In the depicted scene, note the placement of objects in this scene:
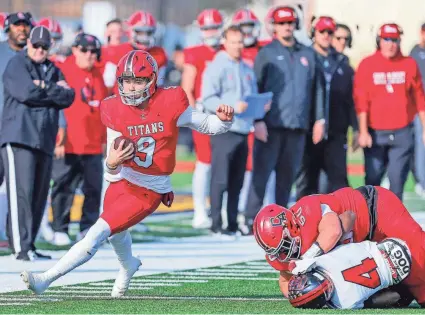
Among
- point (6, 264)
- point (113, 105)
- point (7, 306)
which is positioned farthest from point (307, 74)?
point (7, 306)

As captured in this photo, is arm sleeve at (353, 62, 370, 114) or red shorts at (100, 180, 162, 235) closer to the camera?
red shorts at (100, 180, 162, 235)

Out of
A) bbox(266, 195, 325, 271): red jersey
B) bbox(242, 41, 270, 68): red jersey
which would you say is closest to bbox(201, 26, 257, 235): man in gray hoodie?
bbox(242, 41, 270, 68): red jersey

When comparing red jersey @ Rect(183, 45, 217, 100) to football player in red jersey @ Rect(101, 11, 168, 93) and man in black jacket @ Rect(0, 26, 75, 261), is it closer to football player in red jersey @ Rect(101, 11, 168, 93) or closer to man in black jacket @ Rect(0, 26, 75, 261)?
football player in red jersey @ Rect(101, 11, 168, 93)

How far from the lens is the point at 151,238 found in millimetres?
13328

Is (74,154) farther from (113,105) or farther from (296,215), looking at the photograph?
(296,215)

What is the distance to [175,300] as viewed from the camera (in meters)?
8.52

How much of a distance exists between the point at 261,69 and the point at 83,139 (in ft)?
6.54

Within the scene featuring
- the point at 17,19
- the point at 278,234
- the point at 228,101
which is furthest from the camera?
the point at 228,101

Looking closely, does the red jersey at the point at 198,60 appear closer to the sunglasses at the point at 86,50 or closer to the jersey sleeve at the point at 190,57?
the jersey sleeve at the point at 190,57

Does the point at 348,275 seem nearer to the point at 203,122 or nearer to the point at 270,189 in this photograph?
the point at 203,122

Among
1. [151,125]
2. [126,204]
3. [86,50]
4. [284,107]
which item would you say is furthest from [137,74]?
[284,107]

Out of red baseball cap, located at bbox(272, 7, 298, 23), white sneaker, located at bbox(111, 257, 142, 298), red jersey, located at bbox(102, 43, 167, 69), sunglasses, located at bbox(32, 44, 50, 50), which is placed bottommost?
white sneaker, located at bbox(111, 257, 142, 298)

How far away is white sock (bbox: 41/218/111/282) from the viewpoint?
27.2ft

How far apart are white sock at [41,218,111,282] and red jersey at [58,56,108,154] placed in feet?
14.2
